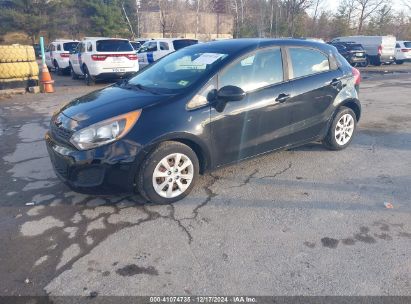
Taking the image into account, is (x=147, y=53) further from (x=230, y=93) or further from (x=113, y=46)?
(x=230, y=93)

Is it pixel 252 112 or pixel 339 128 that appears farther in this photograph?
pixel 339 128

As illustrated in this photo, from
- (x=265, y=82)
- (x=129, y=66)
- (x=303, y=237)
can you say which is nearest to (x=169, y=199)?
(x=303, y=237)

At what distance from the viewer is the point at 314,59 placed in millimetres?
4707

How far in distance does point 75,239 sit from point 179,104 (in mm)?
1632

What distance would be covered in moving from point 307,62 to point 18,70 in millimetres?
9968

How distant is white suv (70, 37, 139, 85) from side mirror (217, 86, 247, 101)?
10.0 m

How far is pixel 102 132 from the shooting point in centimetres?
335

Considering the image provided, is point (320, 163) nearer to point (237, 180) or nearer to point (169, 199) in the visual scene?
point (237, 180)

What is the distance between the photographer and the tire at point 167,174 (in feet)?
11.3

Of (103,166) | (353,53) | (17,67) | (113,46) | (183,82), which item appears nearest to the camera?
(103,166)

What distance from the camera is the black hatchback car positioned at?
3.36m

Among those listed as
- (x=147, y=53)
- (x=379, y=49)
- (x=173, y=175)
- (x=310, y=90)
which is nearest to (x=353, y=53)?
(x=379, y=49)

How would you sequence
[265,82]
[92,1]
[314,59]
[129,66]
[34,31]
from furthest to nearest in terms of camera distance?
[92,1] < [34,31] < [129,66] < [314,59] < [265,82]

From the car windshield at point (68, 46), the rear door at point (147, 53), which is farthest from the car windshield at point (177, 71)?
the car windshield at point (68, 46)
